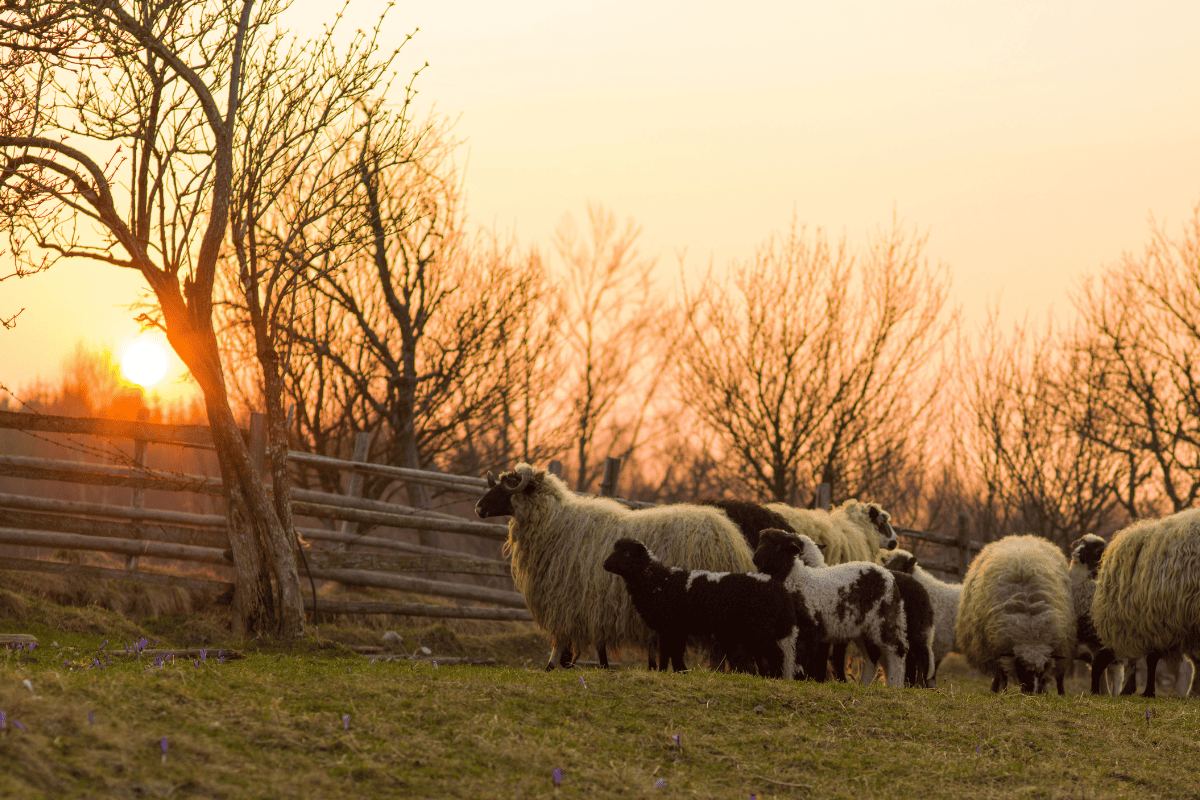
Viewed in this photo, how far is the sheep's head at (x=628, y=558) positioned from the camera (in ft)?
27.1

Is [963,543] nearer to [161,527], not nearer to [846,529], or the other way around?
[846,529]

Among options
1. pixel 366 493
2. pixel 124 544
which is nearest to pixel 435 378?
pixel 366 493

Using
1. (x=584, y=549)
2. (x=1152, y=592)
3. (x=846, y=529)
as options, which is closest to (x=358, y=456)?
(x=584, y=549)

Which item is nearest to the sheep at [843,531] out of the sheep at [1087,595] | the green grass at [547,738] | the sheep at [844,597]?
the sheep at [844,597]

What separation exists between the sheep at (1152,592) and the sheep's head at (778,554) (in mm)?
3602

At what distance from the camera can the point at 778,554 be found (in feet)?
27.3

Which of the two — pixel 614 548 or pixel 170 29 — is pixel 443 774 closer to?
pixel 614 548

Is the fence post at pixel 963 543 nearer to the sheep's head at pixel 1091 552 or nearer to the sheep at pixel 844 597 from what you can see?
the sheep's head at pixel 1091 552

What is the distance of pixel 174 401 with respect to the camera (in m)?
27.5

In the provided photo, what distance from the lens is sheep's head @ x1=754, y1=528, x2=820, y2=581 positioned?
830cm

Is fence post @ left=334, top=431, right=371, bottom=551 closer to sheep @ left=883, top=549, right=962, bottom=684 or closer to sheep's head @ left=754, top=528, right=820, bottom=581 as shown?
sheep @ left=883, top=549, right=962, bottom=684

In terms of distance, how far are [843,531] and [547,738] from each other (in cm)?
691

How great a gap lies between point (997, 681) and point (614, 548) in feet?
14.4

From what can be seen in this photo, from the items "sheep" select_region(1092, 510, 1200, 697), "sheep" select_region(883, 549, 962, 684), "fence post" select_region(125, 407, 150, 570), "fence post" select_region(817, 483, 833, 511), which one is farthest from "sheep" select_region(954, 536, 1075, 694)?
"fence post" select_region(125, 407, 150, 570)
